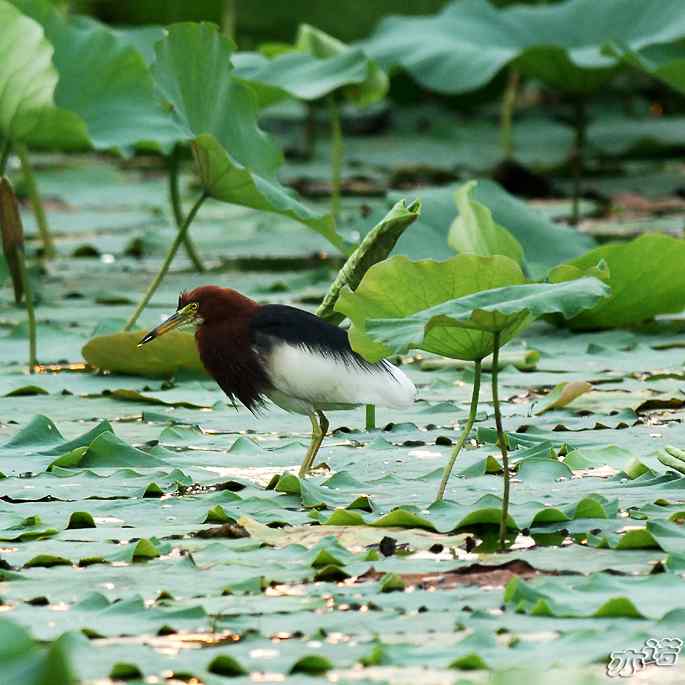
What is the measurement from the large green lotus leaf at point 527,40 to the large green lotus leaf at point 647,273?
9.11 ft

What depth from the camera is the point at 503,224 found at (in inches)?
238

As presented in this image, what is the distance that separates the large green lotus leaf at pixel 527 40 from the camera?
26.5 feet

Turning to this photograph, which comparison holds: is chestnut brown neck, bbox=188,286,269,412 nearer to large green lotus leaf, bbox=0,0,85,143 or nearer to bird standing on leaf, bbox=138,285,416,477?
bird standing on leaf, bbox=138,285,416,477

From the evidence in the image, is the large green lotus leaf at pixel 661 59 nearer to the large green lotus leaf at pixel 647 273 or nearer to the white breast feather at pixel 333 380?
the large green lotus leaf at pixel 647 273

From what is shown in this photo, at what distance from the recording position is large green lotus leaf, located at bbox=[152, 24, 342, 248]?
15.7 ft

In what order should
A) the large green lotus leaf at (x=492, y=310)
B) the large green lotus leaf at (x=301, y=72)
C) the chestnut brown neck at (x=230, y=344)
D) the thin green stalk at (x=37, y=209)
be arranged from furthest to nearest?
the thin green stalk at (x=37, y=209), the large green lotus leaf at (x=301, y=72), the chestnut brown neck at (x=230, y=344), the large green lotus leaf at (x=492, y=310)

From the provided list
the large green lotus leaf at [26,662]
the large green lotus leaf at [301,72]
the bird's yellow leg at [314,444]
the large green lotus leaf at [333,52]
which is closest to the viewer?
the large green lotus leaf at [26,662]

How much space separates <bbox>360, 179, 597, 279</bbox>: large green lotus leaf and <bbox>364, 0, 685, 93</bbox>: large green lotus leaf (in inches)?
75.1

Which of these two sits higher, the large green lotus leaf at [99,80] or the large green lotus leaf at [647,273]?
the large green lotus leaf at [99,80]

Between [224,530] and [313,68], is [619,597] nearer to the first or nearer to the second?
[224,530]

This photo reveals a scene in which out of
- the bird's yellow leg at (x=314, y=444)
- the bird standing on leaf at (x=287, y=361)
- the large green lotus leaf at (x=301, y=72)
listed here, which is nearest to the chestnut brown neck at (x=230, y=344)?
the bird standing on leaf at (x=287, y=361)

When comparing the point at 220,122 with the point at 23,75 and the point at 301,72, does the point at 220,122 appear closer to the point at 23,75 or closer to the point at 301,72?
the point at 23,75

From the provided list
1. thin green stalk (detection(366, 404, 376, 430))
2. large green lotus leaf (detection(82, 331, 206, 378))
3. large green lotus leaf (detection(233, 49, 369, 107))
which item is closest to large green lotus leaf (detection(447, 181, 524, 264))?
large green lotus leaf (detection(82, 331, 206, 378))

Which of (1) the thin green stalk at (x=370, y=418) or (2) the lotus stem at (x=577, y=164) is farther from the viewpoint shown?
(2) the lotus stem at (x=577, y=164)
